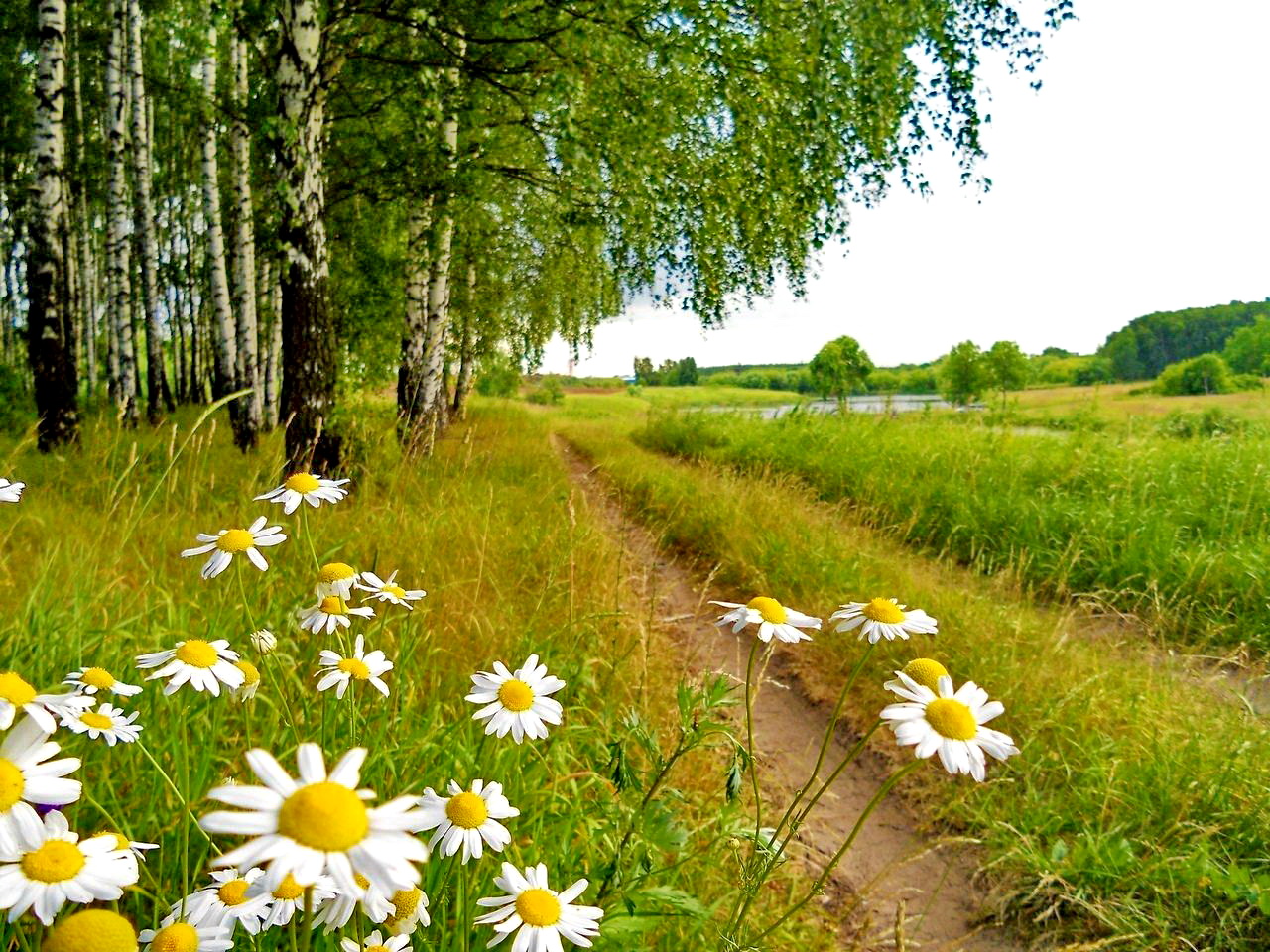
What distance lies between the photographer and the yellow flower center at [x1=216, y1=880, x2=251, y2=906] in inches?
34.5

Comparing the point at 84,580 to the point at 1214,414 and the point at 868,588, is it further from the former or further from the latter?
the point at 1214,414

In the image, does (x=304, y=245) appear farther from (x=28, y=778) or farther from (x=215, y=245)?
(x=28, y=778)

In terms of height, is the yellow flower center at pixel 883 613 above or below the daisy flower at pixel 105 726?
above

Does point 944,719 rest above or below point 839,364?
below

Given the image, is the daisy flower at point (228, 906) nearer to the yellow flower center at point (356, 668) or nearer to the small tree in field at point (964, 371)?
the yellow flower center at point (356, 668)

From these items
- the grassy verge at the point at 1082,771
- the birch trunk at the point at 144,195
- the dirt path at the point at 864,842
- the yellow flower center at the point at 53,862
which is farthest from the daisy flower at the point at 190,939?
the birch trunk at the point at 144,195

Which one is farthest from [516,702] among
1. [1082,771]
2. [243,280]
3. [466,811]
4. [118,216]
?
[118,216]

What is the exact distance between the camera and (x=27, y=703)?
0.85 meters

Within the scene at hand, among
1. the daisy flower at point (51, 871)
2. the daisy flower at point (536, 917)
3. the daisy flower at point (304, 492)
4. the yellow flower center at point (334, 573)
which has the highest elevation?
the daisy flower at point (304, 492)


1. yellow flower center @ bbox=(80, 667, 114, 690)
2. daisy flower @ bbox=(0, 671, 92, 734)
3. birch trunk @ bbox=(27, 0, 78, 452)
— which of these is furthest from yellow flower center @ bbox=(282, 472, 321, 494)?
birch trunk @ bbox=(27, 0, 78, 452)

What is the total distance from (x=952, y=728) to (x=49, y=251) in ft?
29.4

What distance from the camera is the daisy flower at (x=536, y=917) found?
90 cm

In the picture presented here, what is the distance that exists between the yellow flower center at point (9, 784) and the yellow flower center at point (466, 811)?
49 cm

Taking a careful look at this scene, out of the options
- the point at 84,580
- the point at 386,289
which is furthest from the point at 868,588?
the point at 386,289
